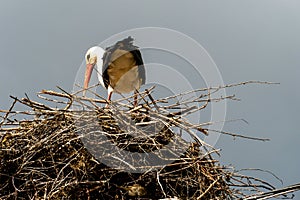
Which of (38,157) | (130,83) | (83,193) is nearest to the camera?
(83,193)

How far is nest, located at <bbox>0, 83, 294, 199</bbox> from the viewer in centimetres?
260

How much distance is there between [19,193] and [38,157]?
0.72 feet

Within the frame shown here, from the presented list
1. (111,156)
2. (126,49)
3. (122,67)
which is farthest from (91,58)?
(111,156)

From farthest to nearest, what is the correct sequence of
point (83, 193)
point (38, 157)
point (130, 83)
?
point (130, 83) → point (38, 157) → point (83, 193)

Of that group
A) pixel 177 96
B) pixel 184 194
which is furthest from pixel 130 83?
pixel 184 194

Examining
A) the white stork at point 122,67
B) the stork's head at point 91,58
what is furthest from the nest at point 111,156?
the stork's head at point 91,58

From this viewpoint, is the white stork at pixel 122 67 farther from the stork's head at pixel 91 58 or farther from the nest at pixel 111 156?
the nest at pixel 111 156

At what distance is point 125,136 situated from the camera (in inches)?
108

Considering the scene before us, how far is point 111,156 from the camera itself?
103 inches

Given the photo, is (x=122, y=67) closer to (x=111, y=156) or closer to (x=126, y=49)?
(x=126, y=49)

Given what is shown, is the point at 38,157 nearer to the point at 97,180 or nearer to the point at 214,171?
the point at 97,180

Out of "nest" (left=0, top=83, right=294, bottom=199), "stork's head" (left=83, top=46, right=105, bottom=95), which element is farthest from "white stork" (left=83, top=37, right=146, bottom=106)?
"nest" (left=0, top=83, right=294, bottom=199)

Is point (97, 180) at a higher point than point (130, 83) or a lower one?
lower

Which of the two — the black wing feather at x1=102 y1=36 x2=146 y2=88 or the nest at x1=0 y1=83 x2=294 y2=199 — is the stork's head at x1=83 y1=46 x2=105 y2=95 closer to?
the black wing feather at x1=102 y1=36 x2=146 y2=88
